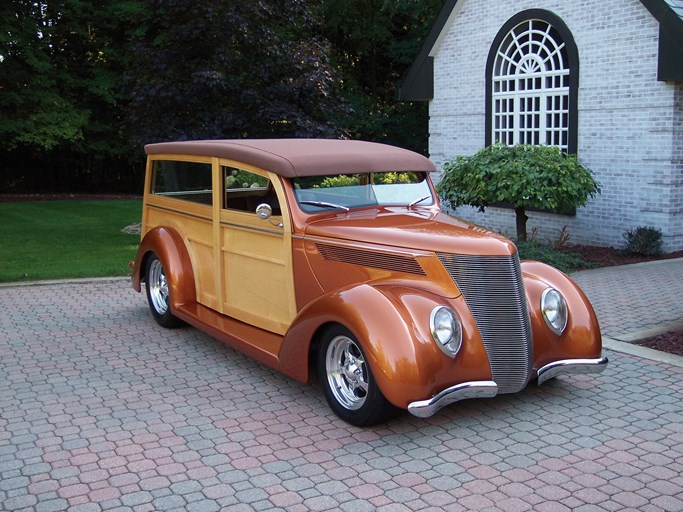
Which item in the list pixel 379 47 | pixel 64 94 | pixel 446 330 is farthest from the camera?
pixel 379 47

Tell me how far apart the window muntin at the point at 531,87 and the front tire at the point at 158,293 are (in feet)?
27.0

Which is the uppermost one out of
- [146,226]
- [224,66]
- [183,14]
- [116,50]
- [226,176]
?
[116,50]

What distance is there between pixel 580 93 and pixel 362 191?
7.95 m

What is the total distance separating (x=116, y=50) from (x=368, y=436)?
24.5 m

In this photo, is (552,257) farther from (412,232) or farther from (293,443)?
(293,443)

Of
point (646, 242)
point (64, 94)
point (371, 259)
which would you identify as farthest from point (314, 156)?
point (64, 94)

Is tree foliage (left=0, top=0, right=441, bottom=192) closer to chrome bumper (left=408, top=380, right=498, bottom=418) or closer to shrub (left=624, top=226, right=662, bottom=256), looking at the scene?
shrub (left=624, top=226, right=662, bottom=256)

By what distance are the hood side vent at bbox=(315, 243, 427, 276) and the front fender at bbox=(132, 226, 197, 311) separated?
2016 millimetres

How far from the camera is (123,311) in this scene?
858 centimetres

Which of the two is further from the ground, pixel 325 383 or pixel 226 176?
pixel 226 176

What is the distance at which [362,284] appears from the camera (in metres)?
5.15

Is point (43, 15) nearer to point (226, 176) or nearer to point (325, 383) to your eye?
point (226, 176)

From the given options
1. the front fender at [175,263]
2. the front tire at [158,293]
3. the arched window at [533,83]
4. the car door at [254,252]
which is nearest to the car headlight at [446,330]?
the car door at [254,252]

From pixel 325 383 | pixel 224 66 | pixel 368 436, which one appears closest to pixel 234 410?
pixel 325 383
